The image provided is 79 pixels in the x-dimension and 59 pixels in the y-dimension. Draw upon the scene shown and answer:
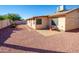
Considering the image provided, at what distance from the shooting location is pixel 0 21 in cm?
502

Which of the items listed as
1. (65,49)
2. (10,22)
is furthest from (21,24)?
(65,49)

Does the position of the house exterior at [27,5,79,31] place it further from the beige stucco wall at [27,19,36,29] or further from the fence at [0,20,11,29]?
the fence at [0,20,11,29]

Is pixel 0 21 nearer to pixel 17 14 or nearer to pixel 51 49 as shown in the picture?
pixel 17 14

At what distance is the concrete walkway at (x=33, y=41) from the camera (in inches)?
191

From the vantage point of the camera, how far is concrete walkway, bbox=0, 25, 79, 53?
15.9 feet

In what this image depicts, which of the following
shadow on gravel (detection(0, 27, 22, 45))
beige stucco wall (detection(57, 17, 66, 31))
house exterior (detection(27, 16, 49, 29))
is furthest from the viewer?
beige stucco wall (detection(57, 17, 66, 31))

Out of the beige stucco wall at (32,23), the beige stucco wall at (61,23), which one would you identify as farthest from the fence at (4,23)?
the beige stucco wall at (61,23)

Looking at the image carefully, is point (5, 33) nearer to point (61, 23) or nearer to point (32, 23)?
point (32, 23)

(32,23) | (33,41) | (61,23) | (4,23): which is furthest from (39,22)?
(61,23)

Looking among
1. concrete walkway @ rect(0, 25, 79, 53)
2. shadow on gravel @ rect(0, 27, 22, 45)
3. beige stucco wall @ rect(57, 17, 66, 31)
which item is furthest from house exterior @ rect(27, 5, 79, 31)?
shadow on gravel @ rect(0, 27, 22, 45)

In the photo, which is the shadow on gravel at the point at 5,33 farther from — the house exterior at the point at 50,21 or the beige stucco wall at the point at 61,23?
the beige stucco wall at the point at 61,23

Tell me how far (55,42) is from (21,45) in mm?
1012

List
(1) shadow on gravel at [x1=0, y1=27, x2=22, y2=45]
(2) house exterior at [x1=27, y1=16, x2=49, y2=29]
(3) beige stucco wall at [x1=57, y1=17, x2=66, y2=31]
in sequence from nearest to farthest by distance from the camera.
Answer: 1. (2) house exterior at [x1=27, y1=16, x2=49, y2=29]
2. (1) shadow on gravel at [x1=0, y1=27, x2=22, y2=45]
3. (3) beige stucco wall at [x1=57, y1=17, x2=66, y2=31]
